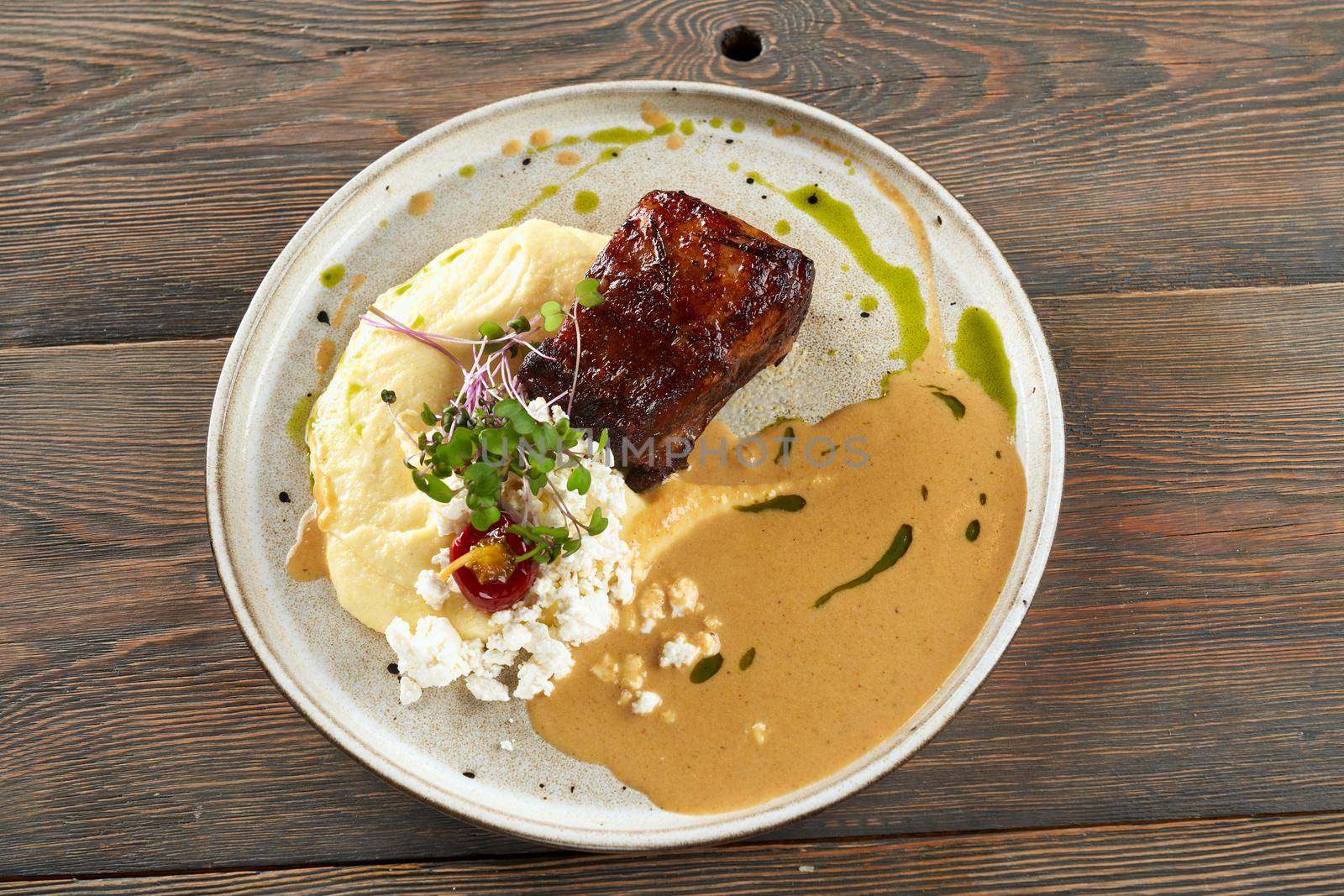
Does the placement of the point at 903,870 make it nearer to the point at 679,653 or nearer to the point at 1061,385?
the point at 679,653

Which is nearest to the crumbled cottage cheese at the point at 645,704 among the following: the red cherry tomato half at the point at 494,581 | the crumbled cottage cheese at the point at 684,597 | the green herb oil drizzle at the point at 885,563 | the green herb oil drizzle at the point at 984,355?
the crumbled cottage cheese at the point at 684,597

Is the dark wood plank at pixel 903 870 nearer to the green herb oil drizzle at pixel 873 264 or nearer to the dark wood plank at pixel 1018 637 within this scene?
the dark wood plank at pixel 1018 637

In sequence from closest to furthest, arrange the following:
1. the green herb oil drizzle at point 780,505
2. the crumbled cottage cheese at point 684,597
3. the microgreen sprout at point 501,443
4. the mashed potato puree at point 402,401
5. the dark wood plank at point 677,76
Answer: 1. the microgreen sprout at point 501,443
2. the mashed potato puree at point 402,401
3. the crumbled cottage cheese at point 684,597
4. the green herb oil drizzle at point 780,505
5. the dark wood plank at point 677,76

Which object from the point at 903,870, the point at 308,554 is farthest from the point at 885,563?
the point at 308,554

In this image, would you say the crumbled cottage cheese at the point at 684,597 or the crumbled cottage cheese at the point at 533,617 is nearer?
the crumbled cottage cheese at the point at 533,617

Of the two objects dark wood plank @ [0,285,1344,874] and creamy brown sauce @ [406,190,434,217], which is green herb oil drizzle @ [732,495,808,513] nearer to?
dark wood plank @ [0,285,1344,874]

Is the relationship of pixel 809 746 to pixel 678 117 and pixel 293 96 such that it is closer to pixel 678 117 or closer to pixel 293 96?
pixel 678 117
